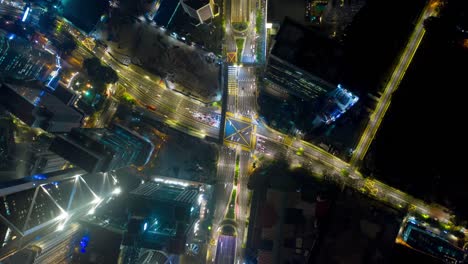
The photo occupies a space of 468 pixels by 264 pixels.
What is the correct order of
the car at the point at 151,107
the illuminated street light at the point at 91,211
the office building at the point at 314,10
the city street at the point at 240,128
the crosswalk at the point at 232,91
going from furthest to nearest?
the car at the point at 151,107 → the crosswalk at the point at 232,91 → the office building at the point at 314,10 → the city street at the point at 240,128 → the illuminated street light at the point at 91,211

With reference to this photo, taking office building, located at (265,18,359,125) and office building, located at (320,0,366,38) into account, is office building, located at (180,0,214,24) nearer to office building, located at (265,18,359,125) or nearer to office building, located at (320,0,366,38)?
office building, located at (265,18,359,125)

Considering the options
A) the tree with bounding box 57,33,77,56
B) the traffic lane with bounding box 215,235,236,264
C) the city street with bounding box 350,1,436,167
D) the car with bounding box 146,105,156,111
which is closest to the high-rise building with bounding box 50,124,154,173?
the car with bounding box 146,105,156,111

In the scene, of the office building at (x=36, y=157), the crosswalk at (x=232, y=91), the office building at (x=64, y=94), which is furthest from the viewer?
the crosswalk at (x=232, y=91)

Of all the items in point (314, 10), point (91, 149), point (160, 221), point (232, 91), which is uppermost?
point (314, 10)

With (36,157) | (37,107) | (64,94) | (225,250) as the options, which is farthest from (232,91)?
(36,157)

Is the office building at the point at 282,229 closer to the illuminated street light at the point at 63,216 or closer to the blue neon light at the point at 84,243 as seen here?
the blue neon light at the point at 84,243

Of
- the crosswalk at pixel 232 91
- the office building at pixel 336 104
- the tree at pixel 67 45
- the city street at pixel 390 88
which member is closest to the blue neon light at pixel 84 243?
the crosswalk at pixel 232 91

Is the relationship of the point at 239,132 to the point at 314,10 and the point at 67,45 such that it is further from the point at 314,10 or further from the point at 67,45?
the point at 67,45

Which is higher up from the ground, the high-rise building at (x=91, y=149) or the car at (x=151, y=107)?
the car at (x=151, y=107)
